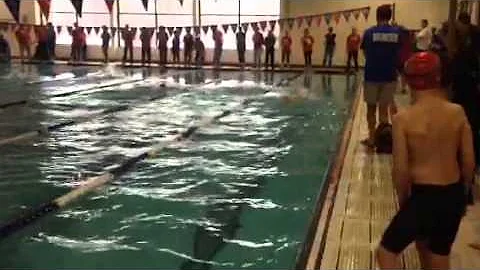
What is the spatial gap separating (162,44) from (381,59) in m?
16.8

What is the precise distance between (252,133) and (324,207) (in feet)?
12.6

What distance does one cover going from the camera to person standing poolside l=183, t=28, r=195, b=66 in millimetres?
22578

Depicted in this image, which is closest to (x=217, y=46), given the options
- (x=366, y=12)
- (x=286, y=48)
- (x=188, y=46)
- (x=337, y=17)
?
(x=188, y=46)

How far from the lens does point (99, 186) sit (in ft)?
19.7

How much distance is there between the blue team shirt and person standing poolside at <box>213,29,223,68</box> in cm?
1579

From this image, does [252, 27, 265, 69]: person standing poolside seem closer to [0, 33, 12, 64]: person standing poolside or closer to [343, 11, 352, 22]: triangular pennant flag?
[343, 11, 352, 22]: triangular pennant flag

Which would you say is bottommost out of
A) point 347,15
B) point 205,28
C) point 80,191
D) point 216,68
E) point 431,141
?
point 80,191

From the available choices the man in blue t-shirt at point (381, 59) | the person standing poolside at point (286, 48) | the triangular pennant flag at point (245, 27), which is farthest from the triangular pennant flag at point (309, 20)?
the man in blue t-shirt at point (381, 59)

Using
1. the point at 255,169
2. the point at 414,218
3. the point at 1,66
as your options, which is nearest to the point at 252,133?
the point at 255,169

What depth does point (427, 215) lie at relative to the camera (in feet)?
9.19

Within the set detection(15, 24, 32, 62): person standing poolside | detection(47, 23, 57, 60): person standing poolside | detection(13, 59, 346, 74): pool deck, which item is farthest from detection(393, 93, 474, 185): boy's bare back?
detection(15, 24, 32, 62): person standing poolside

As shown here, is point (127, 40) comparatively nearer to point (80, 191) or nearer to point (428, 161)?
point (80, 191)

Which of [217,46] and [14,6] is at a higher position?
[14,6]

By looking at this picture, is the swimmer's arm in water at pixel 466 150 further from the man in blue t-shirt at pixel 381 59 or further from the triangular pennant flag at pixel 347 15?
the triangular pennant flag at pixel 347 15
